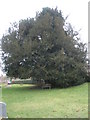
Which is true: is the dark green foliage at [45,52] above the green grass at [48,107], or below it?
above

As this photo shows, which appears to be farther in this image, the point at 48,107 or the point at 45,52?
the point at 45,52

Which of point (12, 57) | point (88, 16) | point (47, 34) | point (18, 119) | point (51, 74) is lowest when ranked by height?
point (18, 119)

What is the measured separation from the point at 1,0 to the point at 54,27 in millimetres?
8572

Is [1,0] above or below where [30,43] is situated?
above

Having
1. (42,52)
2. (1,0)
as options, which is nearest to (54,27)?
(42,52)

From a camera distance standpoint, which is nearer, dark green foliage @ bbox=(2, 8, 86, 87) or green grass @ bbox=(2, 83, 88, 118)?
green grass @ bbox=(2, 83, 88, 118)

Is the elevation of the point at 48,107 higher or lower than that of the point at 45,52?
lower

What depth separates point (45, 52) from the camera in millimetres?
19406

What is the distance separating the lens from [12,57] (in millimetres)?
19109

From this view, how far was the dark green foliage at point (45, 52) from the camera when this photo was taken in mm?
18750

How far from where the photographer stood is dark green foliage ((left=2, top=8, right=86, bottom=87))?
18.8 m

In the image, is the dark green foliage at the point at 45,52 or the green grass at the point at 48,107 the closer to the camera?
the green grass at the point at 48,107

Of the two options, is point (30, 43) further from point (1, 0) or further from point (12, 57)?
point (1, 0)

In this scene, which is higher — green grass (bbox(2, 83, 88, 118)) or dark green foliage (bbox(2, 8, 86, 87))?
dark green foliage (bbox(2, 8, 86, 87))
